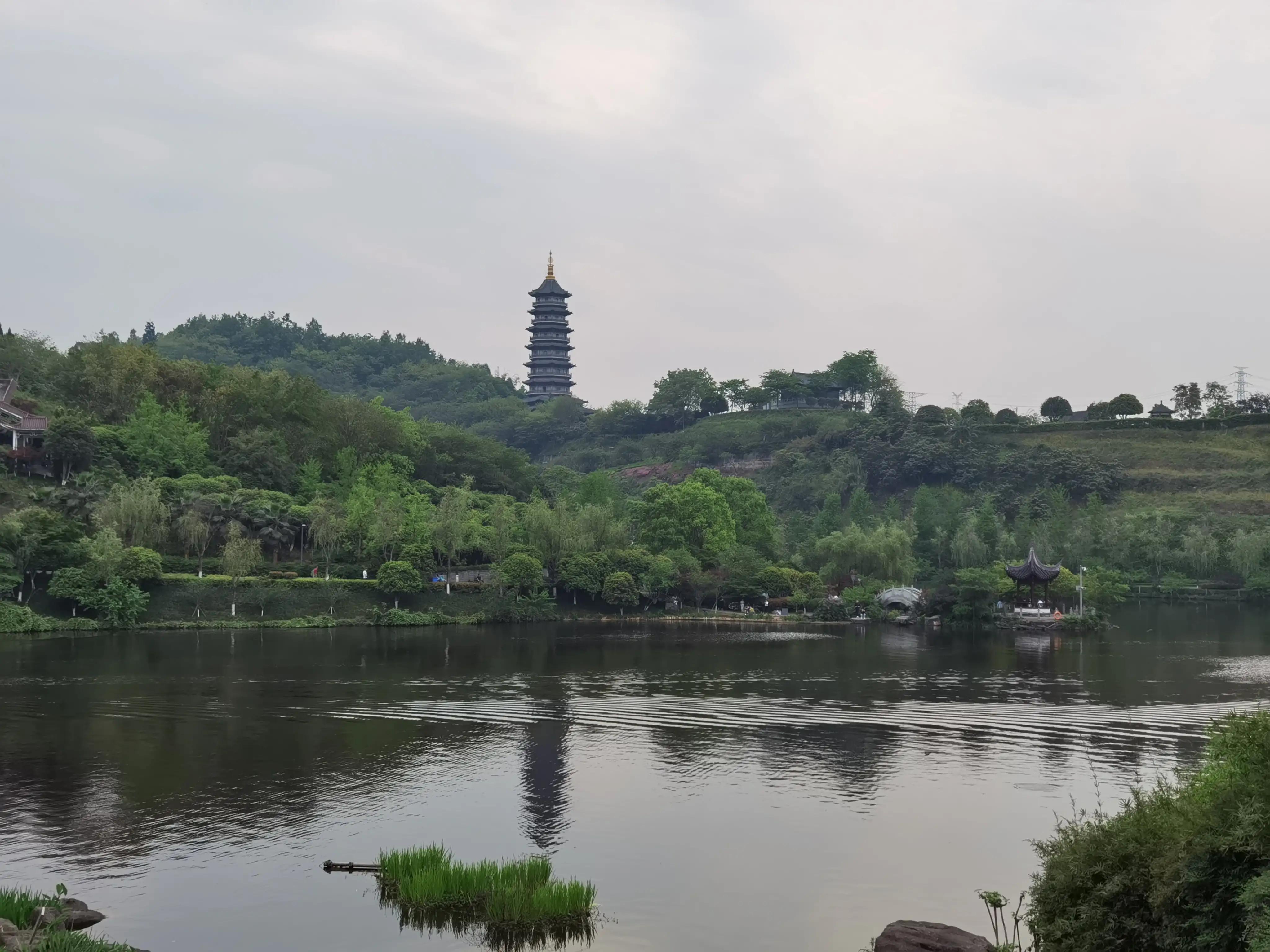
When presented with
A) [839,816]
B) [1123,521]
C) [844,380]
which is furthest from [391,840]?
[844,380]

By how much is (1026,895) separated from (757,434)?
90891 millimetres

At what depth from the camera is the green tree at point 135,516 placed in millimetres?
51969

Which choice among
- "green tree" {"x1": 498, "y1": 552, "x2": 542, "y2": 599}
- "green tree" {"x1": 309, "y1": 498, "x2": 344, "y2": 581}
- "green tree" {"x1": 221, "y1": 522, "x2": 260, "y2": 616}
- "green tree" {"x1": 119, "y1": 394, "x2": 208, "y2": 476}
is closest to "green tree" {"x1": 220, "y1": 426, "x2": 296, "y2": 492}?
"green tree" {"x1": 119, "y1": 394, "x2": 208, "y2": 476}

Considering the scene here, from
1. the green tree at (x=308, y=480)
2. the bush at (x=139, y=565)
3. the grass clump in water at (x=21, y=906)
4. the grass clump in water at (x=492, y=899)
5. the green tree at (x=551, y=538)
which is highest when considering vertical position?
the green tree at (x=308, y=480)

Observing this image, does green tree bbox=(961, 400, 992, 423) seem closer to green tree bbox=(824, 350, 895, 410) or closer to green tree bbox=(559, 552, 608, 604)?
green tree bbox=(824, 350, 895, 410)

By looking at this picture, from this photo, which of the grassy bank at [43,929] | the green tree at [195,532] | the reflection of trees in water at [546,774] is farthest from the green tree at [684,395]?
the grassy bank at [43,929]

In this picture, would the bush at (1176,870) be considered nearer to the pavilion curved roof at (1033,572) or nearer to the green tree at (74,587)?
the green tree at (74,587)

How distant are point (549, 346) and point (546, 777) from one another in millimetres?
114835

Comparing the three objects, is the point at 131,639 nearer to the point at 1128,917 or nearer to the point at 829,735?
the point at 829,735

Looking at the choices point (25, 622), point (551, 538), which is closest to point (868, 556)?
point (551, 538)

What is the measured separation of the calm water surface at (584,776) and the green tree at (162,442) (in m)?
21.4

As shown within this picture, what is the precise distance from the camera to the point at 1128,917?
1138 centimetres

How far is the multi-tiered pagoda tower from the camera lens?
131 m

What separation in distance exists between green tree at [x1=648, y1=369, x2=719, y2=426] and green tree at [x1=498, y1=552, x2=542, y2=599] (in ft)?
203
